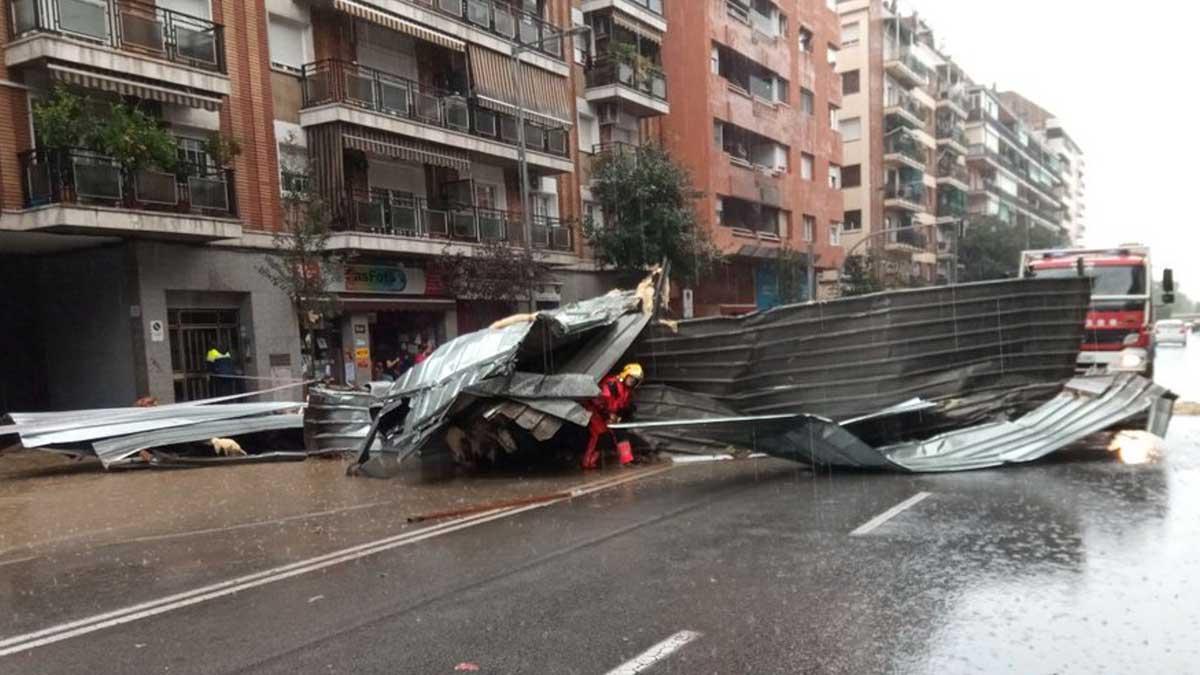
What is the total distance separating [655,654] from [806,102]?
135 feet

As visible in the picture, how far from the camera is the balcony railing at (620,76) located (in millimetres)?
28766

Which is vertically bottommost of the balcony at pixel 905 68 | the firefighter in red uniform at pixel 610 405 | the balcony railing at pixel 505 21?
the firefighter in red uniform at pixel 610 405

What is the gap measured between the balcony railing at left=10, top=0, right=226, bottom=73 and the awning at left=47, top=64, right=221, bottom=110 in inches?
25.7

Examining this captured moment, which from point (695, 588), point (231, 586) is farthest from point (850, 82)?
point (231, 586)

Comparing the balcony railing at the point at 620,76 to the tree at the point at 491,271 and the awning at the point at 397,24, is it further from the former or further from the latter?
the tree at the point at 491,271

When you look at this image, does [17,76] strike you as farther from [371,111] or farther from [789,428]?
[789,428]

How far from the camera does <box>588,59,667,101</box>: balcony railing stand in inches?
1133

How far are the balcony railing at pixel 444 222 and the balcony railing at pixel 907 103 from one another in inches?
1382

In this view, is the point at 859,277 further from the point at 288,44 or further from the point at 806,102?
the point at 288,44

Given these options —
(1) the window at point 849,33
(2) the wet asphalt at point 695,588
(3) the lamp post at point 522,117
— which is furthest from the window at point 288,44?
(1) the window at point 849,33

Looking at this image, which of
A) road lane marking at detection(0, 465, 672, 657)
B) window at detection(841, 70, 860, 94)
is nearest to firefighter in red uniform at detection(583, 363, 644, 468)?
road lane marking at detection(0, 465, 672, 657)

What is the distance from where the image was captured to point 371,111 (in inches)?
800

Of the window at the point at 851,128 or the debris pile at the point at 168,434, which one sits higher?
the window at the point at 851,128

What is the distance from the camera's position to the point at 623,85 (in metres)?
28.9
